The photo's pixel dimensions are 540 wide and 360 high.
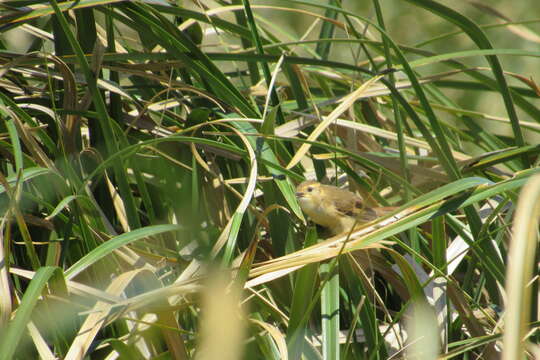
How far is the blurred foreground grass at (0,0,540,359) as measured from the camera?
5.09ft

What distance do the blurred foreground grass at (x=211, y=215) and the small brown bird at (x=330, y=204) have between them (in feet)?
0.23

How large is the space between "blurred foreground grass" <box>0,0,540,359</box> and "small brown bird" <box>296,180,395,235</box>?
0.23 ft

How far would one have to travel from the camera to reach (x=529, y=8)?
675 centimetres

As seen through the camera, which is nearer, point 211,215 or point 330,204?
point 211,215

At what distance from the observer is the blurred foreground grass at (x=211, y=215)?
1.55 metres

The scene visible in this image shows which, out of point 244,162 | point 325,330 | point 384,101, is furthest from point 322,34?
point 325,330

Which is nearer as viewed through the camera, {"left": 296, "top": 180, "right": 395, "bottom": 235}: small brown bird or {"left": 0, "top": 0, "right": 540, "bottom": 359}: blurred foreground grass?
{"left": 0, "top": 0, "right": 540, "bottom": 359}: blurred foreground grass

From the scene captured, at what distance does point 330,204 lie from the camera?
8.55ft

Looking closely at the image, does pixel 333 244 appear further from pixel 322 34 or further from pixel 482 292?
pixel 322 34

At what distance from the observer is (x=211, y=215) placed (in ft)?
6.93

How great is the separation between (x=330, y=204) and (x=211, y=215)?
0.66 metres

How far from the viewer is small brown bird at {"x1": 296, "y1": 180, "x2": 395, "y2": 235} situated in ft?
7.93

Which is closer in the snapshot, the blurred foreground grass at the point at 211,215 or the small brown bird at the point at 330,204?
the blurred foreground grass at the point at 211,215

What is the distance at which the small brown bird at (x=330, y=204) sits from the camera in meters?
2.42
